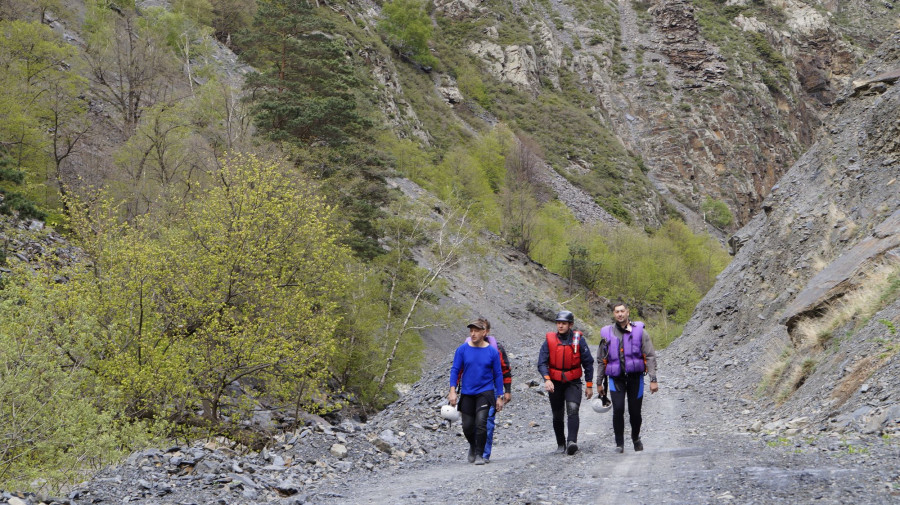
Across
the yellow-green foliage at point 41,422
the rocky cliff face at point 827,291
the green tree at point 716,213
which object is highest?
the green tree at point 716,213

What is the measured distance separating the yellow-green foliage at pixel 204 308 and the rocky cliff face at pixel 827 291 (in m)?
8.78

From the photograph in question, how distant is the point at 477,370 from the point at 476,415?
0.63 metres

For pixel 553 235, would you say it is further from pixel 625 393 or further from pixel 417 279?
pixel 625 393

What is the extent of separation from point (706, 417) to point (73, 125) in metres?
31.5

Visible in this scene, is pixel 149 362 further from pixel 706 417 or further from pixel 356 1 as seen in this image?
pixel 356 1

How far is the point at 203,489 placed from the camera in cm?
703

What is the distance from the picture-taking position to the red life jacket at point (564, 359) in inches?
314

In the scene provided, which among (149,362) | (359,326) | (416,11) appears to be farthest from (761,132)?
(149,362)

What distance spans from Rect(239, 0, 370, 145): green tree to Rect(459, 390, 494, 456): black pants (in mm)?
17230

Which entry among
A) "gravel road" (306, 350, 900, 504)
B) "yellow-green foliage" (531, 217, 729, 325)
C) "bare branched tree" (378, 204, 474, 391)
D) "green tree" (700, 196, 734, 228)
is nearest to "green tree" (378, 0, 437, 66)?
"yellow-green foliage" (531, 217, 729, 325)

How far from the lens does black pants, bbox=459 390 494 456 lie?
798 cm

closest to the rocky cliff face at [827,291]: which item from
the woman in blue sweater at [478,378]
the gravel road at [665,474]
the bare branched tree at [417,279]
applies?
the gravel road at [665,474]

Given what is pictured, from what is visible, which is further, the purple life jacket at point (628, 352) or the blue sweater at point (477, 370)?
the blue sweater at point (477, 370)

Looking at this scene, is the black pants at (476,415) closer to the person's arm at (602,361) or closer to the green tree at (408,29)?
the person's arm at (602,361)
